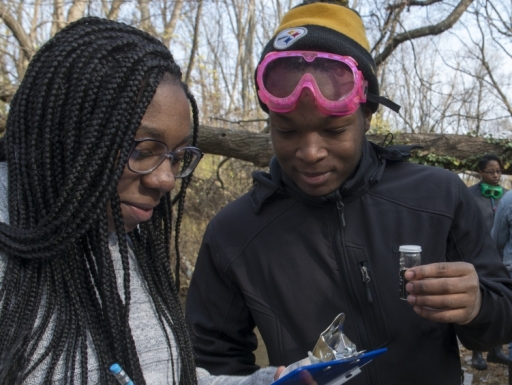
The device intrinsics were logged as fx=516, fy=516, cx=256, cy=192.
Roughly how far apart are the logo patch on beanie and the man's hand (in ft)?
3.28

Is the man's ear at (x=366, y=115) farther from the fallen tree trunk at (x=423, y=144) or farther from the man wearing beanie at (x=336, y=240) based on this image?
the fallen tree trunk at (x=423, y=144)

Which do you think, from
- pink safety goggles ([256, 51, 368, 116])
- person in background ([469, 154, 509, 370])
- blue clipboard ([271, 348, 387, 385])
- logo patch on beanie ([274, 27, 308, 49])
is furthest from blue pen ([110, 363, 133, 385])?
person in background ([469, 154, 509, 370])

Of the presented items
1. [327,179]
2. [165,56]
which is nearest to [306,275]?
[327,179]

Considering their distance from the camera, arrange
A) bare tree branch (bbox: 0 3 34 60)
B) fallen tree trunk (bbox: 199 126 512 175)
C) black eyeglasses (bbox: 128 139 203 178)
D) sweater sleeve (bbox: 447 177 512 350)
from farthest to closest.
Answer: bare tree branch (bbox: 0 3 34 60)
fallen tree trunk (bbox: 199 126 512 175)
sweater sleeve (bbox: 447 177 512 350)
black eyeglasses (bbox: 128 139 203 178)

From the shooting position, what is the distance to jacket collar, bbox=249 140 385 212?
2100 millimetres

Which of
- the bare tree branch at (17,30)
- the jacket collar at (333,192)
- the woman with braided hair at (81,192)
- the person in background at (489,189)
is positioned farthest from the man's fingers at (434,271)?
the bare tree branch at (17,30)

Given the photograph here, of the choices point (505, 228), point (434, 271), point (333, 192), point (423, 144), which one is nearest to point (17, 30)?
point (423, 144)

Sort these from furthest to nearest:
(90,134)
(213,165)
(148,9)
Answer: (148,9), (213,165), (90,134)

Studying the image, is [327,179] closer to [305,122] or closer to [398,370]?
[305,122]

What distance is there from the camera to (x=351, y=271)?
6.64 feet

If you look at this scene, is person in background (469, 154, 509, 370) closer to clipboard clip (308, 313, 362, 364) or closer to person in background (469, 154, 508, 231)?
person in background (469, 154, 508, 231)

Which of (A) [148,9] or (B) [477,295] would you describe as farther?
(A) [148,9]

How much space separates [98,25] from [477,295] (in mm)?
1574

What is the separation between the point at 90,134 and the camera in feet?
4.79
